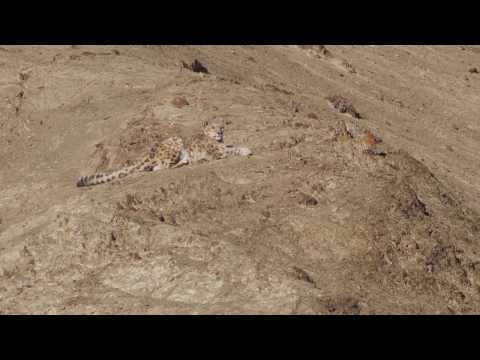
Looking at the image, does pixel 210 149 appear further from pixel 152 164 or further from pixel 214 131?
pixel 152 164

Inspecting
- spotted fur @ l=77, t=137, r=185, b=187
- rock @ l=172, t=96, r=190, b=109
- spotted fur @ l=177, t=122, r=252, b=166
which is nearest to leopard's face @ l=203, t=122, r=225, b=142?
spotted fur @ l=177, t=122, r=252, b=166

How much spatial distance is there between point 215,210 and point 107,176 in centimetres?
233

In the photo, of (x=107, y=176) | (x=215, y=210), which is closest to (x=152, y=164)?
(x=107, y=176)

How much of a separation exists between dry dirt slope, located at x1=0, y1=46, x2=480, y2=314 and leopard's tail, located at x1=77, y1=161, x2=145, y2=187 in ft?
0.82

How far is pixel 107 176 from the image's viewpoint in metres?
11.9

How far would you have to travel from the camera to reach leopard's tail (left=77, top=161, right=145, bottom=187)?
11883 mm

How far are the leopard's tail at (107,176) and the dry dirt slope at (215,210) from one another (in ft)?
0.82

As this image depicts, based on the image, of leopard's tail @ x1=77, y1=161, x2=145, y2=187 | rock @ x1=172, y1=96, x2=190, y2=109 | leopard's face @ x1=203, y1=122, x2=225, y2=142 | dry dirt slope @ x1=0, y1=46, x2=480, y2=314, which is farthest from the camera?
rock @ x1=172, y1=96, x2=190, y2=109

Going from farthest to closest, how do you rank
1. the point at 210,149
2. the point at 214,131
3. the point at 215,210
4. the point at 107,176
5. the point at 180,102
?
the point at 180,102 < the point at 214,131 < the point at 210,149 < the point at 107,176 < the point at 215,210

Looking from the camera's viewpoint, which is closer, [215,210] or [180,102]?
[215,210]

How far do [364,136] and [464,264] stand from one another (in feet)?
9.99

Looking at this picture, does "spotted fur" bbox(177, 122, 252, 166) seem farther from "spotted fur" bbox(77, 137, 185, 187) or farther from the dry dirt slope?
the dry dirt slope

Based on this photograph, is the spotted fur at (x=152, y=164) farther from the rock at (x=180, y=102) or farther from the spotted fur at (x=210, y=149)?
the rock at (x=180, y=102)

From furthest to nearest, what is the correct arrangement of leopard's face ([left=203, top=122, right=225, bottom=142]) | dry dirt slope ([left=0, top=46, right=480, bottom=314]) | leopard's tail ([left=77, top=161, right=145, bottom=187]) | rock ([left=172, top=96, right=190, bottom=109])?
1. rock ([left=172, top=96, right=190, bottom=109])
2. leopard's face ([left=203, top=122, right=225, bottom=142])
3. leopard's tail ([left=77, top=161, right=145, bottom=187])
4. dry dirt slope ([left=0, top=46, right=480, bottom=314])
